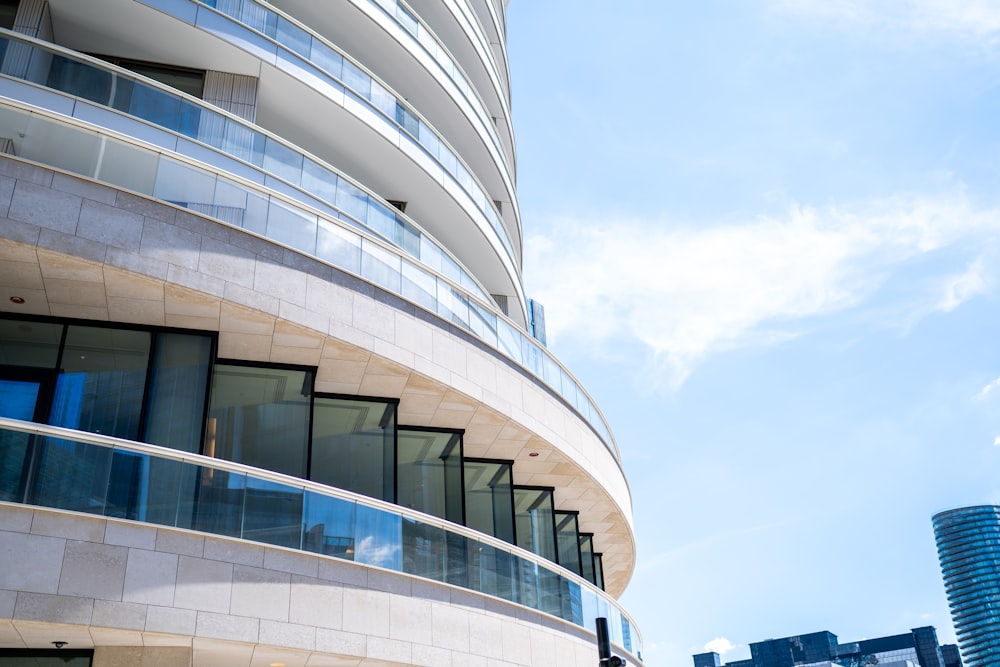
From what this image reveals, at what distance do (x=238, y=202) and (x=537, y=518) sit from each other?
36.0 feet

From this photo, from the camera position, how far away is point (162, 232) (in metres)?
14.1

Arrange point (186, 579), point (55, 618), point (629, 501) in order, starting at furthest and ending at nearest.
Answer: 1. point (629, 501)
2. point (186, 579)
3. point (55, 618)

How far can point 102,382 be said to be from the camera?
1466 cm

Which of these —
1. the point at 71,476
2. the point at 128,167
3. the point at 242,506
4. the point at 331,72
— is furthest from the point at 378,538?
the point at 331,72

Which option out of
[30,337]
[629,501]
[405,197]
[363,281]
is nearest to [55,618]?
[30,337]

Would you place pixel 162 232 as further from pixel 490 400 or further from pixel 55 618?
pixel 490 400

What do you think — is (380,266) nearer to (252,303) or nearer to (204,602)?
(252,303)

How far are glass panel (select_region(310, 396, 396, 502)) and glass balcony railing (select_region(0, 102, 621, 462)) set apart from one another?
2.35 metres

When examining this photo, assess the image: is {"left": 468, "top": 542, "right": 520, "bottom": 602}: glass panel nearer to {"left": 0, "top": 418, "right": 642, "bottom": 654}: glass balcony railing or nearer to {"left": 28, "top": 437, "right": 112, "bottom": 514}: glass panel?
{"left": 0, "top": 418, "right": 642, "bottom": 654}: glass balcony railing

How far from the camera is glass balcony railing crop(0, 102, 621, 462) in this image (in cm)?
1369

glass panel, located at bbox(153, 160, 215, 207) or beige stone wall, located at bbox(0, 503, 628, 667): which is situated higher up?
glass panel, located at bbox(153, 160, 215, 207)

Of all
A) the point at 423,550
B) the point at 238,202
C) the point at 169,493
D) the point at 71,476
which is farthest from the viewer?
the point at 423,550

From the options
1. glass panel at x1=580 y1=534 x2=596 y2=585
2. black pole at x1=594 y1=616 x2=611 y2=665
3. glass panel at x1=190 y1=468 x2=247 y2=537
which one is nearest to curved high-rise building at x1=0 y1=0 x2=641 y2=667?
glass panel at x1=190 y1=468 x2=247 y2=537

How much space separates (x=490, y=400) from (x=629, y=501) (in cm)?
881
